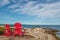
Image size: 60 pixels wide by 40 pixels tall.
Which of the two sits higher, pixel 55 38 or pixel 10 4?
pixel 10 4

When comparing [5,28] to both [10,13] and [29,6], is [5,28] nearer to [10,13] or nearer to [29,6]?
[10,13]

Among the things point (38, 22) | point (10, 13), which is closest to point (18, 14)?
point (10, 13)

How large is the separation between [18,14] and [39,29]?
0.39 metres

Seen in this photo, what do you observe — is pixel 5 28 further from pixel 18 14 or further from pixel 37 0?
pixel 37 0

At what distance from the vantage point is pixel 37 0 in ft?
11.1

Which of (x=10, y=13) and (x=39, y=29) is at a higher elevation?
(x=10, y=13)

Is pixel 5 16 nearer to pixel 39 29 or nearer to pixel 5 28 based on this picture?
pixel 5 28

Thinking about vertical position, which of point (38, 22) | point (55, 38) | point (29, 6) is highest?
point (29, 6)

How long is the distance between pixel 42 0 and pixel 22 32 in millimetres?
574

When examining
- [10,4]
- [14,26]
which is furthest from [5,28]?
[10,4]

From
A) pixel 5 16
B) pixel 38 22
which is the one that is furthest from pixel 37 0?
pixel 5 16

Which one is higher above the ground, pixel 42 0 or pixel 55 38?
pixel 42 0

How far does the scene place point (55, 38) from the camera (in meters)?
3.35

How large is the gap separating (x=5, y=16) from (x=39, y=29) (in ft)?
1.83
